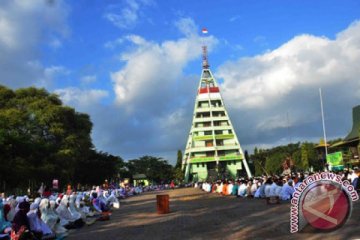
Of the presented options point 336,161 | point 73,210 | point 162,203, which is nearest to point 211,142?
point 336,161

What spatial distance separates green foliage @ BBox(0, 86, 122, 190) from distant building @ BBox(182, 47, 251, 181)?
45551 millimetres

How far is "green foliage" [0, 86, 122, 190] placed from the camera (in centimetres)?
3806

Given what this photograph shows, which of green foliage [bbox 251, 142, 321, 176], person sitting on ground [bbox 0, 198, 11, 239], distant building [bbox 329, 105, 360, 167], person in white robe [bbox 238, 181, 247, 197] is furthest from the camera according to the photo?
green foliage [bbox 251, 142, 321, 176]

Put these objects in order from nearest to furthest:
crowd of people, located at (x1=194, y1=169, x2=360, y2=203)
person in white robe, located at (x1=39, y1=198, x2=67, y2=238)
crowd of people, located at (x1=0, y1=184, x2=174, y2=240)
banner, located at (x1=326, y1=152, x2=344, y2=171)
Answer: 1. crowd of people, located at (x1=0, y1=184, x2=174, y2=240)
2. person in white robe, located at (x1=39, y1=198, x2=67, y2=238)
3. crowd of people, located at (x1=194, y1=169, x2=360, y2=203)
4. banner, located at (x1=326, y1=152, x2=344, y2=171)

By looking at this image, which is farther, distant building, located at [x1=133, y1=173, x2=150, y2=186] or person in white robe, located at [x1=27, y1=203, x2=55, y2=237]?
distant building, located at [x1=133, y1=173, x2=150, y2=186]

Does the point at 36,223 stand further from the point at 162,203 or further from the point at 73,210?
the point at 162,203

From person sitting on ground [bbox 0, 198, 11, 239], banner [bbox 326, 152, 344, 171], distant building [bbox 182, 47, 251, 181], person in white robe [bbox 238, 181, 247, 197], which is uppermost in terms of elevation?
distant building [bbox 182, 47, 251, 181]

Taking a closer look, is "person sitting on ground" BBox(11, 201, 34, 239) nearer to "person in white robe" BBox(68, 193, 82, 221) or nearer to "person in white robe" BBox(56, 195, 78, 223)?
"person in white robe" BBox(56, 195, 78, 223)

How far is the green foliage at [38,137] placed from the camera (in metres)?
38.1

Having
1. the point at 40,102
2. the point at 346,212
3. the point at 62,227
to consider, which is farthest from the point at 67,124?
the point at 346,212

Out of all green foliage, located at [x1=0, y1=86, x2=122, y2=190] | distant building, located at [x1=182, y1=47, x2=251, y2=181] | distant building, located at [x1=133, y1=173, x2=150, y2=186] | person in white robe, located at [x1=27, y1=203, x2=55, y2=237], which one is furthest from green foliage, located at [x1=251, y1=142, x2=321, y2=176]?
person in white robe, located at [x1=27, y1=203, x2=55, y2=237]

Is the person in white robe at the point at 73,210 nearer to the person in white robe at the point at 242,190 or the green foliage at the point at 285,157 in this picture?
the person in white robe at the point at 242,190

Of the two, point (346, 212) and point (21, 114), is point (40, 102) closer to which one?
point (21, 114)

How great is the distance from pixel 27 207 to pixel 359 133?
40.8 m
